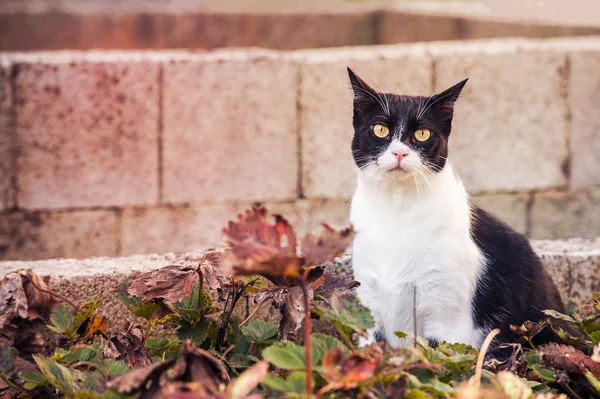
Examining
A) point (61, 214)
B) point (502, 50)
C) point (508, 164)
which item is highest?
point (502, 50)

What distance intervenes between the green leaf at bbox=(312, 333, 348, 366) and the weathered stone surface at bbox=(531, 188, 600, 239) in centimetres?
321

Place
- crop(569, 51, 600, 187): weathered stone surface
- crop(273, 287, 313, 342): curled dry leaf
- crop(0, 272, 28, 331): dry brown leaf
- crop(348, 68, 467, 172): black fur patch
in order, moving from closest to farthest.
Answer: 1. crop(273, 287, 313, 342): curled dry leaf
2. crop(0, 272, 28, 331): dry brown leaf
3. crop(348, 68, 467, 172): black fur patch
4. crop(569, 51, 600, 187): weathered stone surface

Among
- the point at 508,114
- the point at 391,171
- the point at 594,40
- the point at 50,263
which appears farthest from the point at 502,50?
the point at 50,263

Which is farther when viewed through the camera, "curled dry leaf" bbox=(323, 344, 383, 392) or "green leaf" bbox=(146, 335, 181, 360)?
"green leaf" bbox=(146, 335, 181, 360)

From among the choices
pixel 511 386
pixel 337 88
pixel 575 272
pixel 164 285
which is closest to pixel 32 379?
pixel 164 285

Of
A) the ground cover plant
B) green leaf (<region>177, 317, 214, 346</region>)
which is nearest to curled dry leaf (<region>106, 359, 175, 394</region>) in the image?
the ground cover plant

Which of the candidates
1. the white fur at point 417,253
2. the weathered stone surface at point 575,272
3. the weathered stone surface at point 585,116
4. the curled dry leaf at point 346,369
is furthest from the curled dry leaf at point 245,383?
the weathered stone surface at point 585,116

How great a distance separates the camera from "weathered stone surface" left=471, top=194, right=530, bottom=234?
4188 millimetres

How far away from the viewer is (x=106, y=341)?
151 centimetres

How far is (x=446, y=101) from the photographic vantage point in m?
2.09

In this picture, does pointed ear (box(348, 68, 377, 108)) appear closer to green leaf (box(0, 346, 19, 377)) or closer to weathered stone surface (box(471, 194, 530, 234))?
green leaf (box(0, 346, 19, 377))

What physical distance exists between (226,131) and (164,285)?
2.60 m

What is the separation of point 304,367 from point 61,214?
125 inches

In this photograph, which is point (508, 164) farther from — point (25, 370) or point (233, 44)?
point (25, 370)
